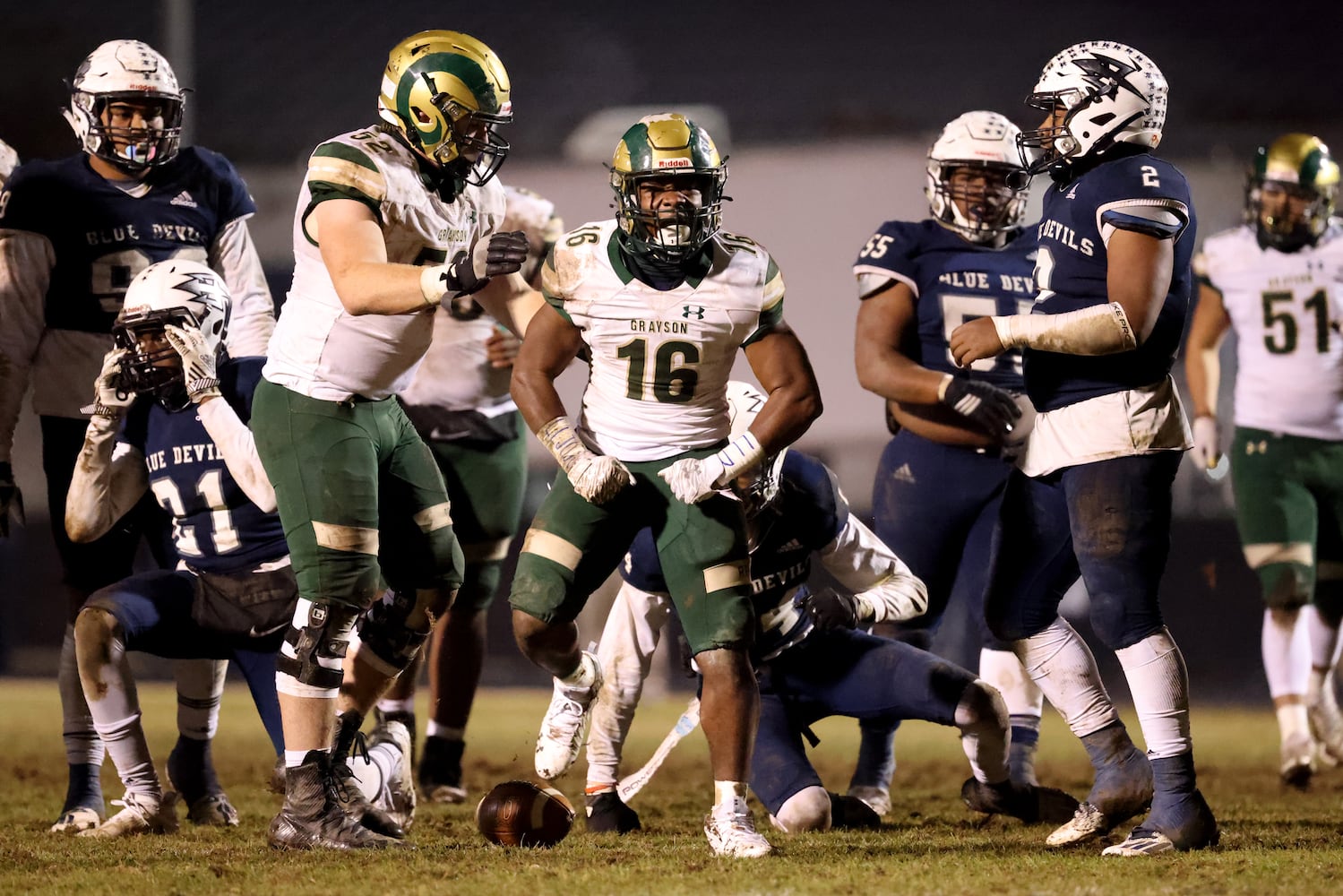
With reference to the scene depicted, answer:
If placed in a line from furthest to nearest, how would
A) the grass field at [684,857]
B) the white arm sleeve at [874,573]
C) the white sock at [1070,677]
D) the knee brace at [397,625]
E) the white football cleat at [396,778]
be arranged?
the white arm sleeve at [874,573] < the white football cleat at [396,778] < the knee brace at [397,625] < the white sock at [1070,677] < the grass field at [684,857]

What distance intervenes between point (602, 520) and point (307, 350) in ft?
2.73

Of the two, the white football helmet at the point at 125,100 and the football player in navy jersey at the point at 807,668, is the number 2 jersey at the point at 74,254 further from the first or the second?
the football player in navy jersey at the point at 807,668

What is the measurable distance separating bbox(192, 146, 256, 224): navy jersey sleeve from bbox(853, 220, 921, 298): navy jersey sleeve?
1.95 metres

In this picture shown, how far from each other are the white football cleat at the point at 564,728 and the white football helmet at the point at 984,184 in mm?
1949

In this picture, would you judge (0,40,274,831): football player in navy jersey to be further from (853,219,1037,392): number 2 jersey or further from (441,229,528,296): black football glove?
(853,219,1037,392): number 2 jersey

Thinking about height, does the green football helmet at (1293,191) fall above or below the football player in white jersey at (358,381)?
above

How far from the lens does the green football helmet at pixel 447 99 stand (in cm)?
→ 410

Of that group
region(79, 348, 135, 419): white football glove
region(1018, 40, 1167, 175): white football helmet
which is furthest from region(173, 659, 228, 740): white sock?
region(1018, 40, 1167, 175): white football helmet

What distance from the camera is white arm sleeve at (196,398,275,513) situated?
4.45 meters

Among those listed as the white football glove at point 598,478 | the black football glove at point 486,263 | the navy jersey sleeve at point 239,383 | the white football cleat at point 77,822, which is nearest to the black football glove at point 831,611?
the white football glove at point 598,478

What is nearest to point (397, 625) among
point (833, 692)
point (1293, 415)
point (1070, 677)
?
point (833, 692)

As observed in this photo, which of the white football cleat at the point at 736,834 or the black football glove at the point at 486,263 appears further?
the white football cleat at the point at 736,834

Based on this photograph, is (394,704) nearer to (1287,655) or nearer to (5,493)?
(5,493)

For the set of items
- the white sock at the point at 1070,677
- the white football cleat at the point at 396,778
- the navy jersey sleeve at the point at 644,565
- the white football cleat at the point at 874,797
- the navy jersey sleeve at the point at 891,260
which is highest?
the navy jersey sleeve at the point at 891,260
